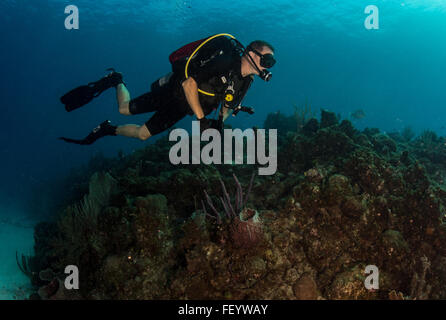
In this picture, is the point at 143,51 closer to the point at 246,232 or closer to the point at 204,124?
the point at 204,124

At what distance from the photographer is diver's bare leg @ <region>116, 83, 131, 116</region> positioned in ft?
20.5

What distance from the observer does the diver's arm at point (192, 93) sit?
4.56 metres

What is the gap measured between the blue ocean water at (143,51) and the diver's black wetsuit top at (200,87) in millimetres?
9904

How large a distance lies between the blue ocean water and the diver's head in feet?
32.1

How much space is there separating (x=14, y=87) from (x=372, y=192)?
105m

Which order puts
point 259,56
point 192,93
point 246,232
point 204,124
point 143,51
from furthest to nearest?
1. point 143,51
2. point 259,56
3. point 192,93
4. point 204,124
5. point 246,232

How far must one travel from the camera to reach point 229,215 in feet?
11.2

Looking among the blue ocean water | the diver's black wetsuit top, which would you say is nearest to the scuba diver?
the diver's black wetsuit top

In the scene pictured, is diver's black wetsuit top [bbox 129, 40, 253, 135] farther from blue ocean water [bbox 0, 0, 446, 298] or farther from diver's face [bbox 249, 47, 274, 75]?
blue ocean water [bbox 0, 0, 446, 298]

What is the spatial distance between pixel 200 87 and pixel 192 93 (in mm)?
248

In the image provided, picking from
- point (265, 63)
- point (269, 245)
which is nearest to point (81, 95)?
point (265, 63)

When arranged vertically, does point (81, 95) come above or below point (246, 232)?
above

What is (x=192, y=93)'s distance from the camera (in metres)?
4.61

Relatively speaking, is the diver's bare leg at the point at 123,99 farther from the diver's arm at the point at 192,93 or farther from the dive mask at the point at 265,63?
the dive mask at the point at 265,63
